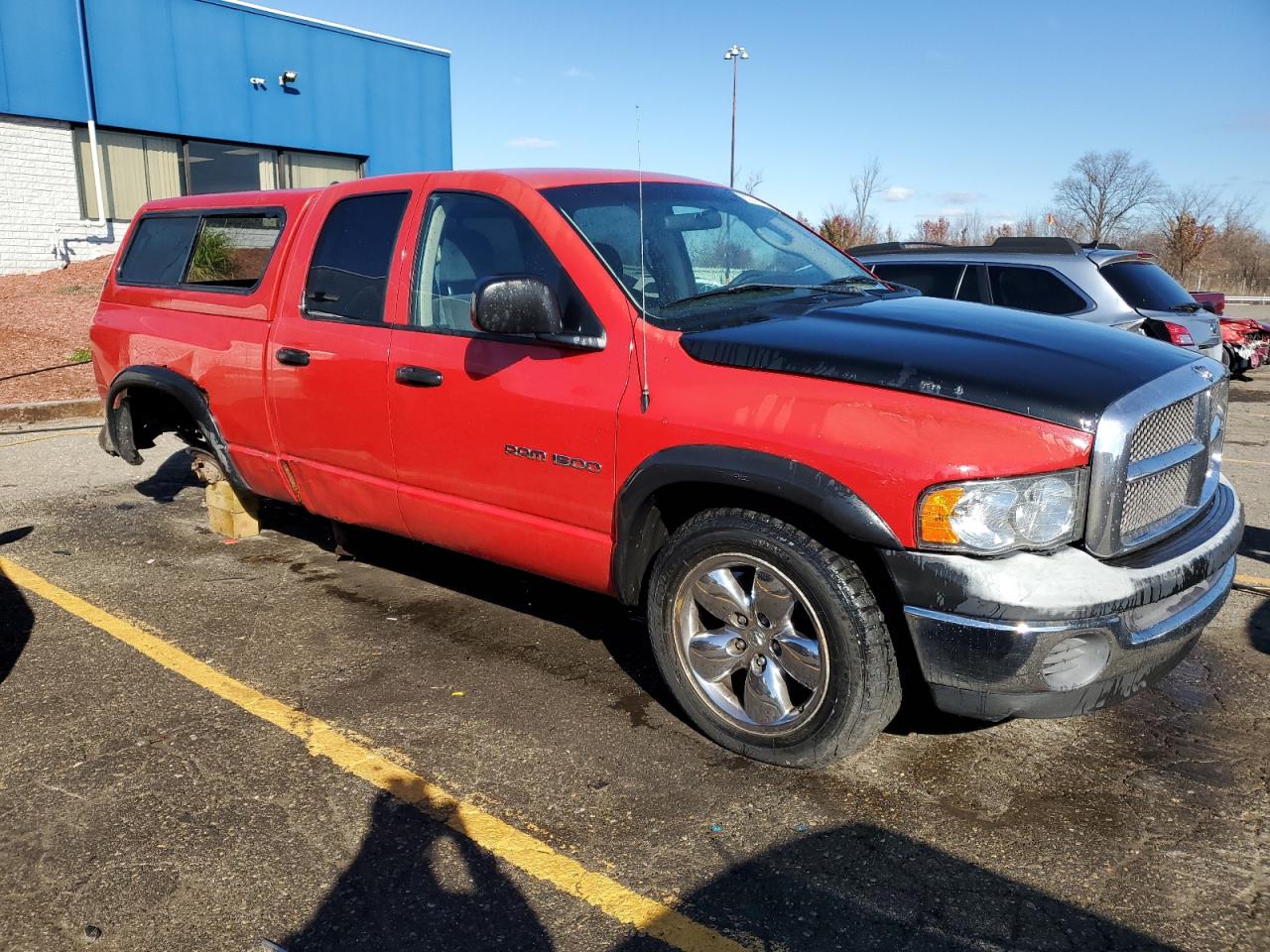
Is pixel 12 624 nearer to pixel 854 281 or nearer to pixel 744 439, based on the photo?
pixel 744 439

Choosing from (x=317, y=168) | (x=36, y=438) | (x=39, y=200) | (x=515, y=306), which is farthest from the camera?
(x=317, y=168)

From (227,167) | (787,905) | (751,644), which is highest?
(227,167)

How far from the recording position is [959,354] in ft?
10.3

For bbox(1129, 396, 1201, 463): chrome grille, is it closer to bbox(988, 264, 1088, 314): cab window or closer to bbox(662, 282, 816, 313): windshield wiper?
bbox(662, 282, 816, 313): windshield wiper

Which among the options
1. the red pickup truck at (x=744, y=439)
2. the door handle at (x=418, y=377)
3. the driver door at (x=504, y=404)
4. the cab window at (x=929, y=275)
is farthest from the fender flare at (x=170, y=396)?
the cab window at (x=929, y=275)

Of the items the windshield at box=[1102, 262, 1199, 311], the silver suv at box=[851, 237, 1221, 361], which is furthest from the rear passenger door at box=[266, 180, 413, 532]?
the windshield at box=[1102, 262, 1199, 311]

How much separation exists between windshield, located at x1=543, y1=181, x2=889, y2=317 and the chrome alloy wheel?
3.14 ft

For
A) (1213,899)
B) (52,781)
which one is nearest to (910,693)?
(1213,899)

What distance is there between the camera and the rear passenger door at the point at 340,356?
4.38 meters

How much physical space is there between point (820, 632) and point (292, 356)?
109 inches

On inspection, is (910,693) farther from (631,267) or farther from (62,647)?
(62,647)

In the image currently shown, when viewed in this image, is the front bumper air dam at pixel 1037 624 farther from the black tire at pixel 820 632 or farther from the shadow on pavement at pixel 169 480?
the shadow on pavement at pixel 169 480

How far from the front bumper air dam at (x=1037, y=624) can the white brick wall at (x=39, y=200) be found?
63.5 feet

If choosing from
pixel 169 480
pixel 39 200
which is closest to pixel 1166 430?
pixel 169 480
